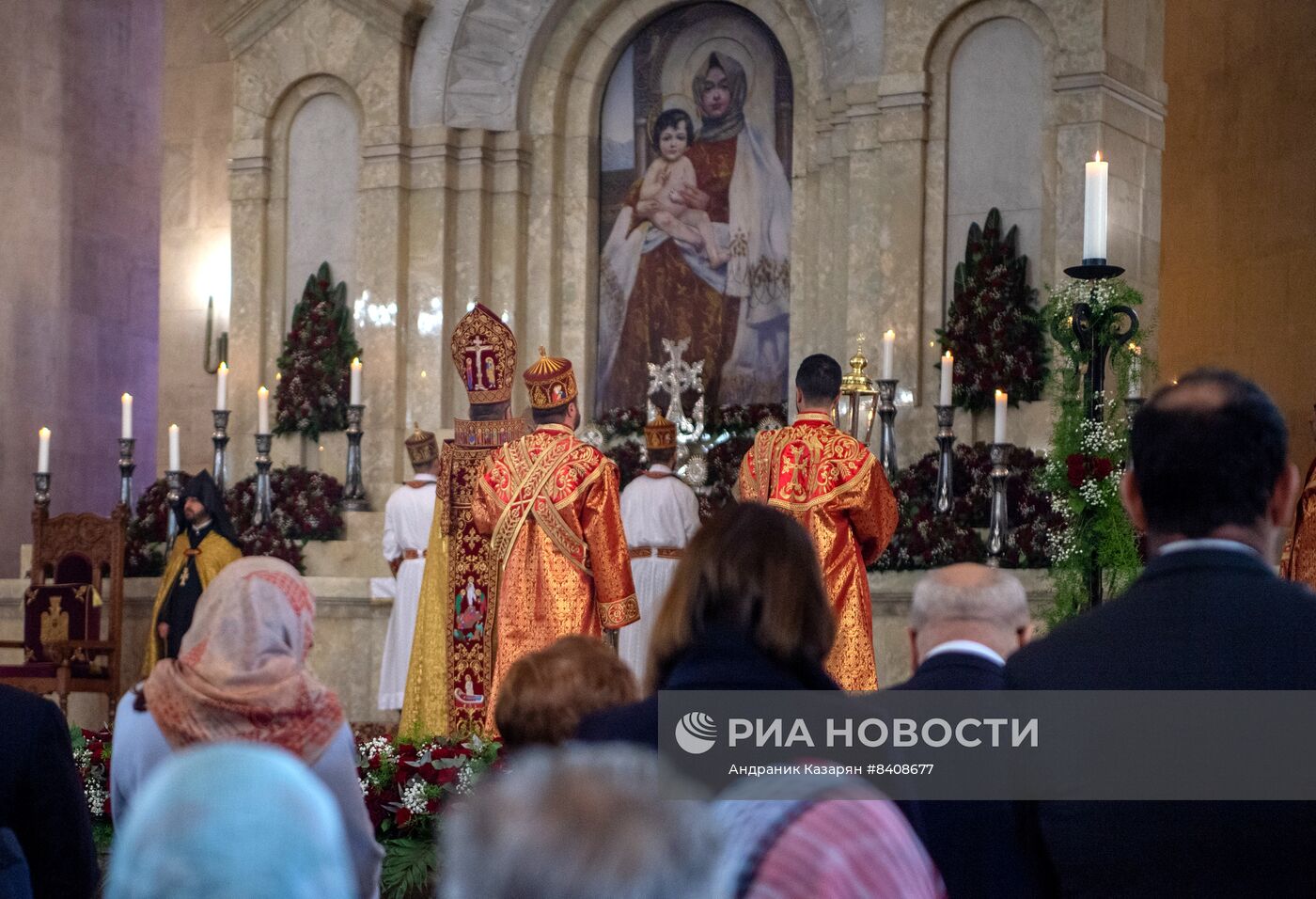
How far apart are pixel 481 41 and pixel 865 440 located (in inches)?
193

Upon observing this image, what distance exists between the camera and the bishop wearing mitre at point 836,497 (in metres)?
8.41

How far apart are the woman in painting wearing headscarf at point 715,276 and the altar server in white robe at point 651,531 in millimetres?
2190

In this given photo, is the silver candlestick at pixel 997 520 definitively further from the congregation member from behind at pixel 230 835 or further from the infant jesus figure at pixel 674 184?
the congregation member from behind at pixel 230 835

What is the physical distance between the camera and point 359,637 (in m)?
12.3

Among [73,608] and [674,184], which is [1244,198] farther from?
[73,608]

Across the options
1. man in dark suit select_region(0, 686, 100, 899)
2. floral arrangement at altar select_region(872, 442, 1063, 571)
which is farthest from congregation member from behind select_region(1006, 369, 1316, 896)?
floral arrangement at altar select_region(872, 442, 1063, 571)

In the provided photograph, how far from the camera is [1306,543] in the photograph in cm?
877

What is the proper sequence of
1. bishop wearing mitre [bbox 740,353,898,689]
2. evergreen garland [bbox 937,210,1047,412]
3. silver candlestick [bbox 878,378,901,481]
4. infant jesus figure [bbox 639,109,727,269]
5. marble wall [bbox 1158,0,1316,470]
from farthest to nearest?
marble wall [bbox 1158,0,1316,470] → infant jesus figure [bbox 639,109,727,269] → evergreen garland [bbox 937,210,1047,412] → silver candlestick [bbox 878,378,901,481] → bishop wearing mitre [bbox 740,353,898,689]

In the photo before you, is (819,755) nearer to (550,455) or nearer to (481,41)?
(550,455)

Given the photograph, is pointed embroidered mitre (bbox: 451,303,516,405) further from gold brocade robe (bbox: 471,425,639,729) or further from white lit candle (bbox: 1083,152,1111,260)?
white lit candle (bbox: 1083,152,1111,260)

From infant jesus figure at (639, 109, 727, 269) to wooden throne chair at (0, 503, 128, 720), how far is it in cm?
442

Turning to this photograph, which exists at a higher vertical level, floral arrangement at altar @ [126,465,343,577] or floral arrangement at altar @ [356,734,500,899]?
floral arrangement at altar @ [126,465,343,577]

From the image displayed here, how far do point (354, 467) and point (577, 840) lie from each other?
11.7 metres

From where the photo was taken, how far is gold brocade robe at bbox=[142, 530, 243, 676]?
1206 cm
